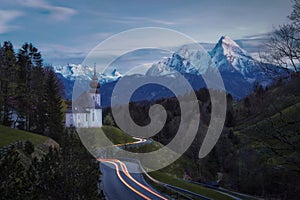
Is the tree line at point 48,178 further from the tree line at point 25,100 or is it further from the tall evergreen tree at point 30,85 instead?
the tall evergreen tree at point 30,85

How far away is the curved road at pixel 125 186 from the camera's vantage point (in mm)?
26688

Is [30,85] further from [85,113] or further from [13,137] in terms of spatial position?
[85,113]

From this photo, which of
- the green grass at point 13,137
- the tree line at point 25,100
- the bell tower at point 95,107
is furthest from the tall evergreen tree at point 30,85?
the bell tower at point 95,107

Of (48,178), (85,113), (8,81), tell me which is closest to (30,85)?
(8,81)

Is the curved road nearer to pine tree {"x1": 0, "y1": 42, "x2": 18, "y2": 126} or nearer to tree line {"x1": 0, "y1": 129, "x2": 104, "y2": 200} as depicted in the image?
tree line {"x1": 0, "y1": 129, "x2": 104, "y2": 200}

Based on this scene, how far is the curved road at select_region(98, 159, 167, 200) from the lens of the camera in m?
26.7

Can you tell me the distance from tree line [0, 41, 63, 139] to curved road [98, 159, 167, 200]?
1163 centimetres

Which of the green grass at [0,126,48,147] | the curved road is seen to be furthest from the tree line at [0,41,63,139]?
the curved road

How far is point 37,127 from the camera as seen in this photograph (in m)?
48.0

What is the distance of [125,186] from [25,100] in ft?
87.2

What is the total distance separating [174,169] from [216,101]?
63.6m

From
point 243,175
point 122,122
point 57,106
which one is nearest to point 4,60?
point 57,106

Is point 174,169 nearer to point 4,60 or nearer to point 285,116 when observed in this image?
point 4,60

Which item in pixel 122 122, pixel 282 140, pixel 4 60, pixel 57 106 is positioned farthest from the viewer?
pixel 122 122
